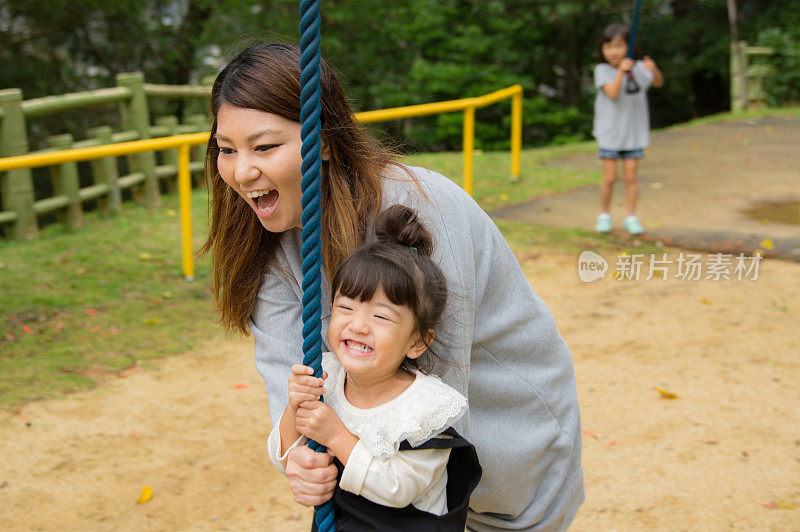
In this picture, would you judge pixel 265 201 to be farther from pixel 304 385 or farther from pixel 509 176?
pixel 509 176

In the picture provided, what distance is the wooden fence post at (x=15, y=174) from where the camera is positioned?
621 centimetres

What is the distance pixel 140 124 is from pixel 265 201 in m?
6.47

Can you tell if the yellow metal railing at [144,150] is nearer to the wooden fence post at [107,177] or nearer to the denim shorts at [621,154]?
the wooden fence post at [107,177]

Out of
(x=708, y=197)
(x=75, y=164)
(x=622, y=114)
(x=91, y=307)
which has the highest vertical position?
(x=622, y=114)

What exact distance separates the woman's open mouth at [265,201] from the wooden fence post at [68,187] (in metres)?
5.45

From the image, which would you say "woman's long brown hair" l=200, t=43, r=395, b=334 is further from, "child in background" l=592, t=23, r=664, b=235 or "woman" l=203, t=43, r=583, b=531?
"child in background" l=592, t=23, r=664, b=235

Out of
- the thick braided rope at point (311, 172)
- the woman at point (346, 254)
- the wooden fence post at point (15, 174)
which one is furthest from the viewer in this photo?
the wooden fence post at point (15, 174)

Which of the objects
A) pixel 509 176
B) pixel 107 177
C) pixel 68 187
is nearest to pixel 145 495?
pixel 68 187

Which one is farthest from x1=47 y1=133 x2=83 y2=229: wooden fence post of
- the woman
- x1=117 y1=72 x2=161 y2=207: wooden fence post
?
the woman

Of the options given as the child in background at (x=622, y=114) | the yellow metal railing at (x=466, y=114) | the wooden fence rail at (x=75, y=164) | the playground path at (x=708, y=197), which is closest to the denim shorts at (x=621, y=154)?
the child in background at (x=622, y=114)

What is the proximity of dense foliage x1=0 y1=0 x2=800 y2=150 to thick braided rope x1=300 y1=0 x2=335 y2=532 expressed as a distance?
10811 millimetres

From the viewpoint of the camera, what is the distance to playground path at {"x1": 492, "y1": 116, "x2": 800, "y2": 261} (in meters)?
5.99

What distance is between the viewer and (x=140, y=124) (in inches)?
302

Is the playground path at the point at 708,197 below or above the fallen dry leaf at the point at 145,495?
above
